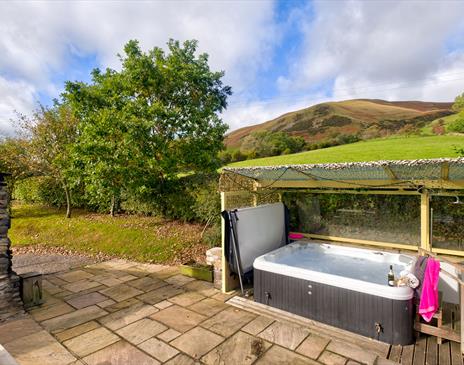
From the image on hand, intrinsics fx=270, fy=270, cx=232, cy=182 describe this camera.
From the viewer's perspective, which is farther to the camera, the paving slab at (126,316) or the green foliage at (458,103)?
the green foliage at (458,103)

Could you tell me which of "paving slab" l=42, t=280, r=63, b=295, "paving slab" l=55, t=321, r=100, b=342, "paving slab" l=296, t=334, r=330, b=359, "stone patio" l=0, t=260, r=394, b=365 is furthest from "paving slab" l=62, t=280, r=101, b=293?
A: "paving slab" l=296, t=334, r=330, b=359

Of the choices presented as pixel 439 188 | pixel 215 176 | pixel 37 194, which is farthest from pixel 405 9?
pixel 37 194

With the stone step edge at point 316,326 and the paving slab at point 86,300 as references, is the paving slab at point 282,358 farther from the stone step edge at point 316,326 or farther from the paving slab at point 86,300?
the paving slab at point 86,300

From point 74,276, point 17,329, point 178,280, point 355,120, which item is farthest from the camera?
point 355,120

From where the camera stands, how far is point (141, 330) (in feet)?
13.4

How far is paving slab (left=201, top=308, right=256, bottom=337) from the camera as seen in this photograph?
13.3 ft

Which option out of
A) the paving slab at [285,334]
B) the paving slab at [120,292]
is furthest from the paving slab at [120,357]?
the paving slab at [120,292]

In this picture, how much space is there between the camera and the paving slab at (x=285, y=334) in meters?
3.71

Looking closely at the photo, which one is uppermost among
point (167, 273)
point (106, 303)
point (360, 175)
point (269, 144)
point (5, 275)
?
point (269, 144)

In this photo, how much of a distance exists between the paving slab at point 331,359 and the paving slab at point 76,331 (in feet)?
11.0

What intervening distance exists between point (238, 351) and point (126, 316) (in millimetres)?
2111

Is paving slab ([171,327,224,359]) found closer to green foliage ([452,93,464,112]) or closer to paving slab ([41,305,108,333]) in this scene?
paving slab ([41,305,108,333])

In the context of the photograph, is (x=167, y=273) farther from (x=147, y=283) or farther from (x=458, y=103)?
(x=458, y=103)

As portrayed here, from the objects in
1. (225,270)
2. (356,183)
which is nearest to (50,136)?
(225,270)
